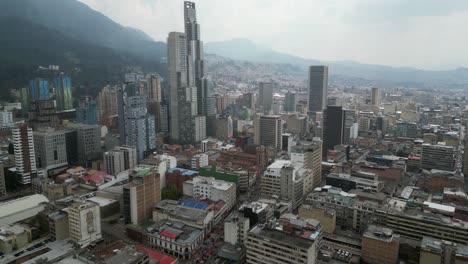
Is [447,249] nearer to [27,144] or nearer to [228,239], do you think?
[228,239]

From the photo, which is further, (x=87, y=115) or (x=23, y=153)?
(x=87, y=115)

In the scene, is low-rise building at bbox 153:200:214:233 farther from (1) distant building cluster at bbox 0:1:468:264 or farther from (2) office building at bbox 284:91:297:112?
(2) office building at bbox 284:91:297:112

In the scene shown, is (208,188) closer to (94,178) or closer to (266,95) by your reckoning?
(94,178)

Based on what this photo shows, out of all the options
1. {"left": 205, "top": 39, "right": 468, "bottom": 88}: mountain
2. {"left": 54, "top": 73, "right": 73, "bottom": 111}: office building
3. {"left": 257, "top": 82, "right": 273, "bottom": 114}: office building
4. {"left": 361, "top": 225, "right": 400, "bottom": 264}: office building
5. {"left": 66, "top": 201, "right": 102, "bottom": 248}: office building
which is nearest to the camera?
{"left": 361, "top": 225, "right": 400, "bottom": 264}: office building

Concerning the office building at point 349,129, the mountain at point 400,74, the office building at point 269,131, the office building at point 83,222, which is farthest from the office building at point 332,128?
the mountain at point 400,74

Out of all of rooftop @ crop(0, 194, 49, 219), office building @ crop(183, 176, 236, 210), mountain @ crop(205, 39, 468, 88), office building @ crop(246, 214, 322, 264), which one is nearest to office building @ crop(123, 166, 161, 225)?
office building @ crop(183, 176, 236, 210)

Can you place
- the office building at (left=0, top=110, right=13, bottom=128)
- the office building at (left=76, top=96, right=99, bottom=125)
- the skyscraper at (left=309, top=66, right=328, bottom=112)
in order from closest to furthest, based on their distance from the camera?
the office building at (left=0, top=110, right=13, bottom=128) → the office building at (left=76, top=96, right=99, bottom=125) → the skyscraper at (left=309, top=66, right=328, bottom=112)

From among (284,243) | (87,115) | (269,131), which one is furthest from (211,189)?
(87,115)

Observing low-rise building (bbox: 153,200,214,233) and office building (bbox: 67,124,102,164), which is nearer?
low-rise building (bbox: 153,200,214,233)
